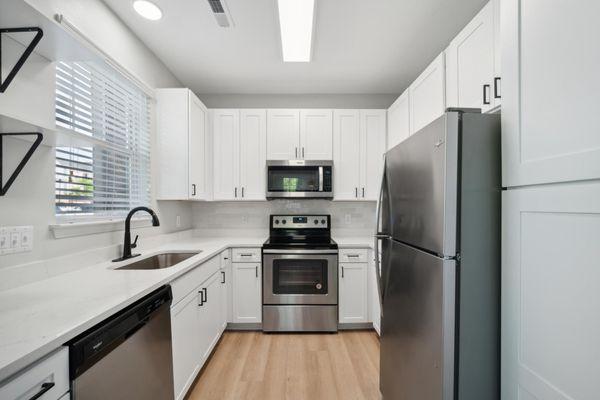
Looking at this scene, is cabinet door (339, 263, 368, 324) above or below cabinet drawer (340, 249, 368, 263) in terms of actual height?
below

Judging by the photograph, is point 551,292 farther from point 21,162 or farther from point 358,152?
point 358,152

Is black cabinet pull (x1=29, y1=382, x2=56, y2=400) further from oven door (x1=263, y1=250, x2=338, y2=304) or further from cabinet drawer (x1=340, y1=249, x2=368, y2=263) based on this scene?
cabinet drawer (x1=340, y1=249, x2=368, y2=263)

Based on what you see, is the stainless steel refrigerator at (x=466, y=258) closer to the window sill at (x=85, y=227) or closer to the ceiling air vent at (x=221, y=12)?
the ceiling air vent at (x=221, y=12)

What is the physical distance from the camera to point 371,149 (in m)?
3.07

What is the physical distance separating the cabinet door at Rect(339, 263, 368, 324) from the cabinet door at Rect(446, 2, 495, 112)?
67.9 inches

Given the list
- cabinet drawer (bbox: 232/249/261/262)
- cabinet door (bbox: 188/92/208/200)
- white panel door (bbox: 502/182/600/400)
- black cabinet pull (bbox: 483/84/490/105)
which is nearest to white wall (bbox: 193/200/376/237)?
cabinet door (bbox: 188/92/208/200)

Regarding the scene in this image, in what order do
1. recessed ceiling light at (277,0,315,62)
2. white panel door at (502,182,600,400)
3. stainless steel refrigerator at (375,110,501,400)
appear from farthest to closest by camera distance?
recessed ceiling light at (277,0,315,62), stainless steel refrigerator at (375,110,501,400), white panel door at (502,182,600,400)

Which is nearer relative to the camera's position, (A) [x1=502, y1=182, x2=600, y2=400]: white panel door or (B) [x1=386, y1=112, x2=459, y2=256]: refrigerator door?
(A) [x1=502, y1=182, x2=600, y2=400]: white panel door

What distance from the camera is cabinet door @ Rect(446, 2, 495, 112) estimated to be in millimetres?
1386

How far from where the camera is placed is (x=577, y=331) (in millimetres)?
685

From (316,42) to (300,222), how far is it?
1.86m

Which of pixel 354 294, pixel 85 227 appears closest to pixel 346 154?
pixel 354 294

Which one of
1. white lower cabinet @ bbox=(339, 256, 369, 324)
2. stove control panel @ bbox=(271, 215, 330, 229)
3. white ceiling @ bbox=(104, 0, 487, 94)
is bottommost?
white lower cabinet @ bbox=(339, 256, 369, 324)

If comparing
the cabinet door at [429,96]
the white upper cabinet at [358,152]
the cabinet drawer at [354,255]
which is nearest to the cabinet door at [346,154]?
the white upper cabinet at [358,152]
